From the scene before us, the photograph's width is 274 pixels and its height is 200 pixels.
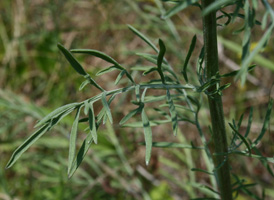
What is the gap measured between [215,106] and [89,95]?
1355 millimetres

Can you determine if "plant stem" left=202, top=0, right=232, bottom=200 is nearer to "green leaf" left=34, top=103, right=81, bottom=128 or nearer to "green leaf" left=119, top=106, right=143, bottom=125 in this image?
"green leaf" left=119, top=106, right=143, bottom=125

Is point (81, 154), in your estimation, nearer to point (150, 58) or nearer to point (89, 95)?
point (150, 58)

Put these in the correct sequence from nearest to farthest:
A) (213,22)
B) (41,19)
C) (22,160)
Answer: (213,22), (22,160), (41,19)

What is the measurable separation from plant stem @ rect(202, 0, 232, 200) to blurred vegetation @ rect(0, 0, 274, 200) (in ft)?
2.05

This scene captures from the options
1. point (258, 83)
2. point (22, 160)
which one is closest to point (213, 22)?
point (22, 160)

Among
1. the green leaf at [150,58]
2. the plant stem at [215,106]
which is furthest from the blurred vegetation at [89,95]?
the plant stem at [215,106]

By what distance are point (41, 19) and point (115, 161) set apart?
1328mm

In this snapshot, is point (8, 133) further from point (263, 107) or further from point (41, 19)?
point (263, 107)

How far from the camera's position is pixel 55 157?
161 centimetres

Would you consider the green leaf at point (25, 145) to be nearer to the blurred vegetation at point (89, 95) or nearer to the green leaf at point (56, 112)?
the green leaf at point (56, 112)

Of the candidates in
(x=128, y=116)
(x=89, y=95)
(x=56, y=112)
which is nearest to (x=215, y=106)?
(x=128, y=116)

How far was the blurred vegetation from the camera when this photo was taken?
4.94ft

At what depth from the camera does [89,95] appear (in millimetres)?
1947

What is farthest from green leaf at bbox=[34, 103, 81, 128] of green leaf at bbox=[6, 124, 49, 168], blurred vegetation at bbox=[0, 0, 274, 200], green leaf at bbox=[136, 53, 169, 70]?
blurred vegetation at bbox=[0, 0, 274, 200]
